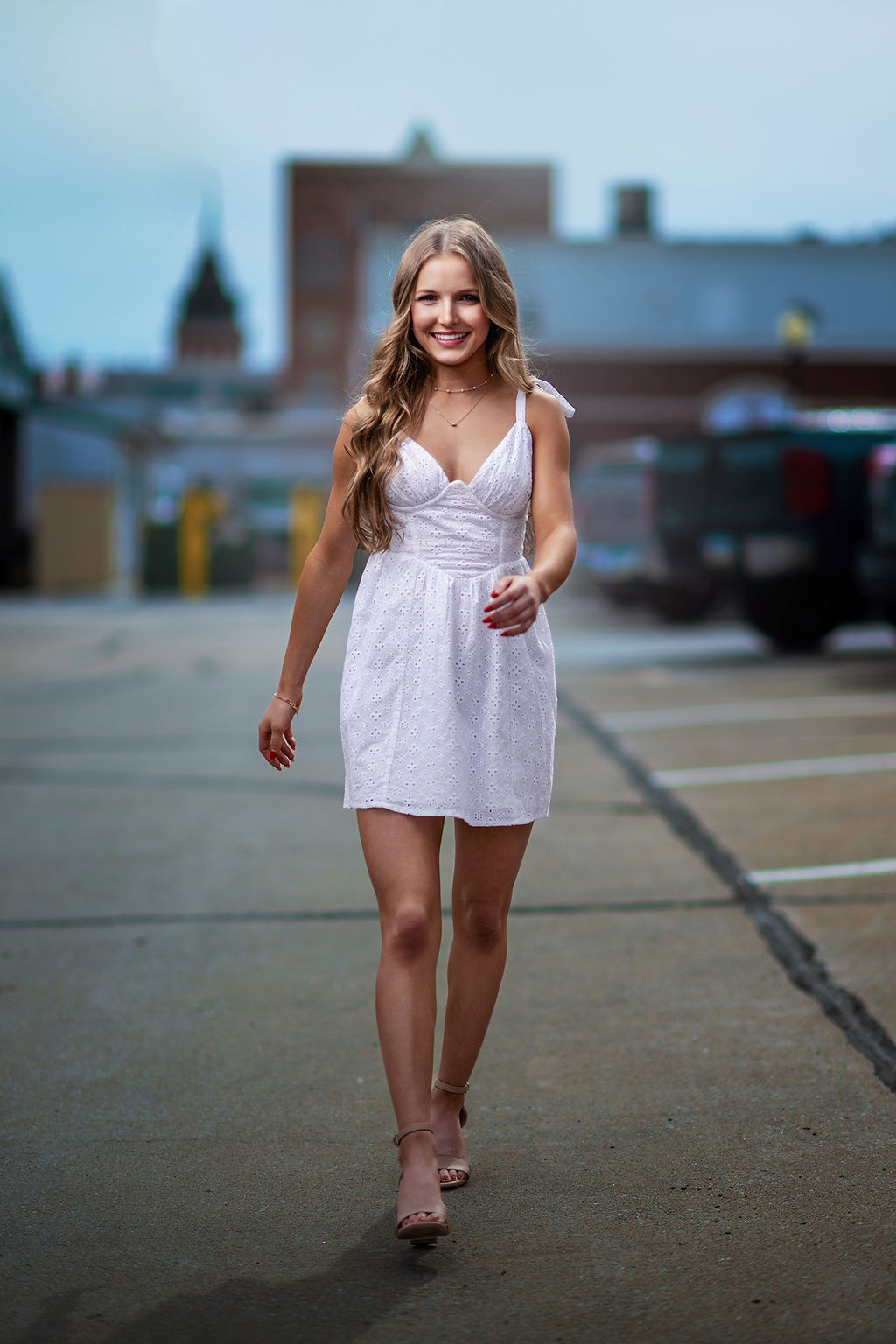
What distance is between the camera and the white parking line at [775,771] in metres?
7.56

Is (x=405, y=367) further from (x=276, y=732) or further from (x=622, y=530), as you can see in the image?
(x=622, y=530)

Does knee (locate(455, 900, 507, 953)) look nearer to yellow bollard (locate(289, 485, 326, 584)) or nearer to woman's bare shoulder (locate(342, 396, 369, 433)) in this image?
woman's bare shoulder (locate(342, 396, 369, 433))

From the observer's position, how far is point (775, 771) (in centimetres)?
775

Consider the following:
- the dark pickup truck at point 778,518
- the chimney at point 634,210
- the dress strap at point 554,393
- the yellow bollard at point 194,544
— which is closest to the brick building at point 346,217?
the chimney at point 634,210

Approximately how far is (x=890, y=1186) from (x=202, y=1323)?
1322 mm

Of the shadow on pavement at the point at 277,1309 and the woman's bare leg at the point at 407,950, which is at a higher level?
the woman's bare leg at the point at 407,950

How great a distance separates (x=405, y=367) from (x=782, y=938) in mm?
2424

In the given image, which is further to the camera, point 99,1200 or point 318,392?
point 318,392

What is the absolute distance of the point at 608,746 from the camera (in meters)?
8.70

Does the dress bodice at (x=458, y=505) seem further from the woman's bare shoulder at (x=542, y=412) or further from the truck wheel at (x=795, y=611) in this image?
the truck wheel at (x=795, y=611)

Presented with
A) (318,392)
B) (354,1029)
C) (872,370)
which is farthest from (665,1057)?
(318,392)

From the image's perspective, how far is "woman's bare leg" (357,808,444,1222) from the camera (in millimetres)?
2945

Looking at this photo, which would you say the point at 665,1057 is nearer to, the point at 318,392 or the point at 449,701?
the point at 449,701

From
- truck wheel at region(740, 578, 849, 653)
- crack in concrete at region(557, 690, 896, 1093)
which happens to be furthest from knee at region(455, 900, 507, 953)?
truck wheel at region(740, 578, 849, 653)
